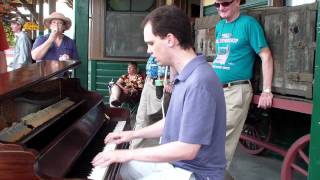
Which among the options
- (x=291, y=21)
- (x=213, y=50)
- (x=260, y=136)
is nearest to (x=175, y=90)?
(x=291, y=21)

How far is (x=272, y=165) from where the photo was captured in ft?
17.7

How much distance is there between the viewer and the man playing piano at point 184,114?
1.98m

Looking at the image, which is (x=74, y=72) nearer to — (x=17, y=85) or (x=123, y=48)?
(x=17, y=85)

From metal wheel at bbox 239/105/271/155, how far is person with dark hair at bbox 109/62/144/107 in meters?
2.26

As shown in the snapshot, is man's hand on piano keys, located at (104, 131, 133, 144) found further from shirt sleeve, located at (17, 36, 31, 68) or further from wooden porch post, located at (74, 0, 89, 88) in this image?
shirt sleeve, located at (17, 36, 31, 68)

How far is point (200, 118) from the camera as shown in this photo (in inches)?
77.3

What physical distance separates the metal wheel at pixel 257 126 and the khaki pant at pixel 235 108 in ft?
3.74

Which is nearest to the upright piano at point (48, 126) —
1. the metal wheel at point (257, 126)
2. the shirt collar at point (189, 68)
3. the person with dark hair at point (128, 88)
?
the shirt collar at point (189, 68)

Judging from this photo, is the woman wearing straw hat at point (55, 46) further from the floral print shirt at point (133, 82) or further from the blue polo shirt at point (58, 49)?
the floral print shirt at point (133, 82)

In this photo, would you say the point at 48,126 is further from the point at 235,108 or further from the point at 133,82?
the point at 133,82

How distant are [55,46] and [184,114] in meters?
3.25

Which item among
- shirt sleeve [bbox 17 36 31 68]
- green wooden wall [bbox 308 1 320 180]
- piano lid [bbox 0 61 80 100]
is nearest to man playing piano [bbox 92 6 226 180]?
piano lid [bbox 0 61 80 100]

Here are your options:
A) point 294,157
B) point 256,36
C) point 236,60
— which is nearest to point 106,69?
point 236,60

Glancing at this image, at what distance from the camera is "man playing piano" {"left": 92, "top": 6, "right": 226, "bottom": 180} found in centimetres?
198
